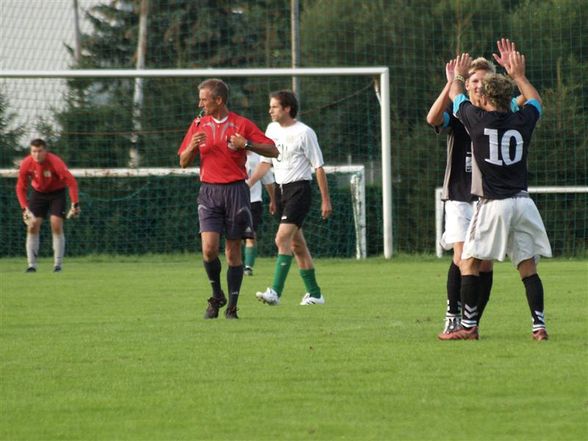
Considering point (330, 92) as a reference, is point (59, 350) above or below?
below

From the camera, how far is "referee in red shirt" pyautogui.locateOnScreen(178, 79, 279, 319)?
457 inches

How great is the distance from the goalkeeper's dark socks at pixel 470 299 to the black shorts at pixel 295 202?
4.28 meters

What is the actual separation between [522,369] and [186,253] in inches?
729

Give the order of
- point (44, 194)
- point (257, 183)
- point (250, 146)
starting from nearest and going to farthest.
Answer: point (250, 146) < point (257, 183) < point (44, 194)

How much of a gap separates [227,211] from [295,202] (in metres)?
1.81

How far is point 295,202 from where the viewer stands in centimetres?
1340

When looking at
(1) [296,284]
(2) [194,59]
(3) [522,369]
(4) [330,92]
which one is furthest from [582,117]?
(3) [522,369]

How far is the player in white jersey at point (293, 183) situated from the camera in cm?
1329

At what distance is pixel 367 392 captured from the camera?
688 centimetres

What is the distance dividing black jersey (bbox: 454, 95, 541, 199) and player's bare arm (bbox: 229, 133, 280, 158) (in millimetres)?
2791

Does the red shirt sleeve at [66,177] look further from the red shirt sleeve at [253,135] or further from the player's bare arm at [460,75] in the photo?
the player's bare arm at [460,75]

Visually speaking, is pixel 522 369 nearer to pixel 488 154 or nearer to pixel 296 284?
pixel 488 154

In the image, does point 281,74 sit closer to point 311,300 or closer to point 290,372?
point 311,300

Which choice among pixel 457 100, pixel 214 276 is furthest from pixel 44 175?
pixel 457 100
